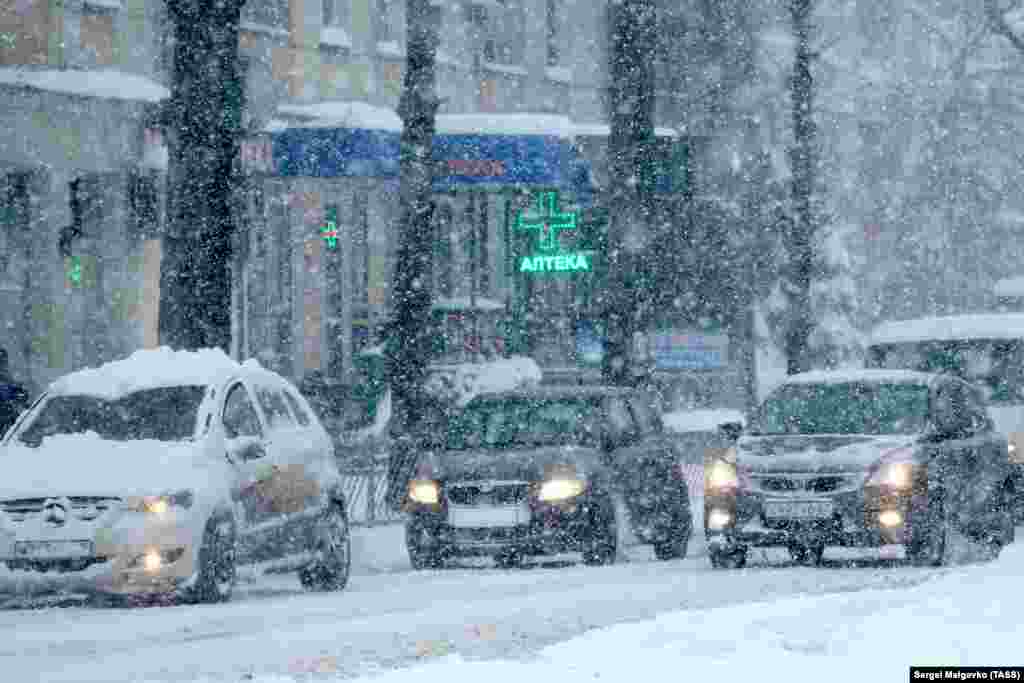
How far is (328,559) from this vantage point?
1836 cm

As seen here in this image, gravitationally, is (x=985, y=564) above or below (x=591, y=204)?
below

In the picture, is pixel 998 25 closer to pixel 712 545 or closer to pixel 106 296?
pixel 106 296

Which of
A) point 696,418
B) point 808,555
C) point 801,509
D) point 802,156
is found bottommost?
point 696,418

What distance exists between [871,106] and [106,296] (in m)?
32.9

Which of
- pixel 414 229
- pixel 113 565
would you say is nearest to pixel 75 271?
pixel 414 229

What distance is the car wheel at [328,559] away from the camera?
18297 mm

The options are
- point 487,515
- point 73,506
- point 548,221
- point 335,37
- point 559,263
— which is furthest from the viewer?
point 559,263

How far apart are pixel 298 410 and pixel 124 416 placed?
198cm

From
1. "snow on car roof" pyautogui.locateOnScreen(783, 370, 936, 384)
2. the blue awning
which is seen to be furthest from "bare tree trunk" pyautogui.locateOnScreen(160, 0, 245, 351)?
the blue awning

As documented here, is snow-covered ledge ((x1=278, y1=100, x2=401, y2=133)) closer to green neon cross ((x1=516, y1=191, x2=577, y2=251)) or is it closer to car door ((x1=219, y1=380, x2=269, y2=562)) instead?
green neon cross ((x1=516, y1=191, x2=577, y2=251))

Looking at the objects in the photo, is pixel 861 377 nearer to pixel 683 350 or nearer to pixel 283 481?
pixel 283 481

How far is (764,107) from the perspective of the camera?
54719 mm

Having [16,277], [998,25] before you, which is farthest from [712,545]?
[998,25]

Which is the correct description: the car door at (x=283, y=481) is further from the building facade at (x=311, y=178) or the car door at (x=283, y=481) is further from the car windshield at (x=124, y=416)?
the building facade at (x=311, y=178)
